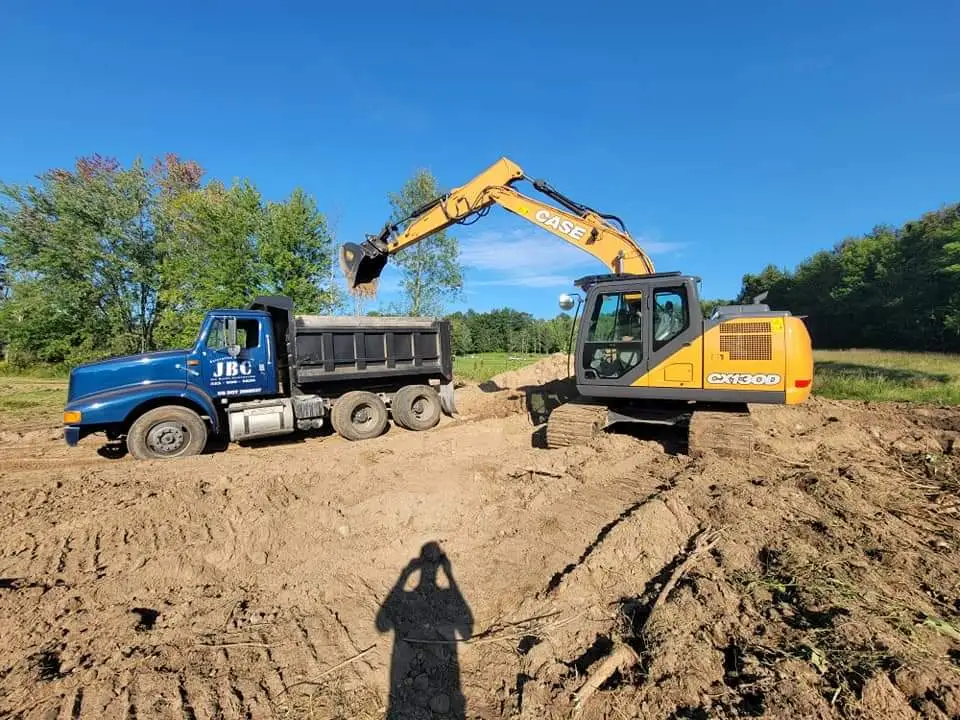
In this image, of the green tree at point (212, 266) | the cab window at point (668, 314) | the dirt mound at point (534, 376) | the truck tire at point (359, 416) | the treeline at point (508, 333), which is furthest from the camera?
the treeline at point (508, 333)

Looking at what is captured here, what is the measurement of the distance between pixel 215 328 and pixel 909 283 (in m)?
54.3

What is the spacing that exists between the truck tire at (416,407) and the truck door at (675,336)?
17.3ft

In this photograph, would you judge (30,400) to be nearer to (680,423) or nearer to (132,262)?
(132,262)

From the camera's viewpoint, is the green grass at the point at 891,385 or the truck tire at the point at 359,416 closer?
the truck tire at the point at 359,416

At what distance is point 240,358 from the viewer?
904 centimetres

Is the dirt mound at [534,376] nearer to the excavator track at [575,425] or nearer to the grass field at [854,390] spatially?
the grass field at [854,390]

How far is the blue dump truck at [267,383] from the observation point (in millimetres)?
7832

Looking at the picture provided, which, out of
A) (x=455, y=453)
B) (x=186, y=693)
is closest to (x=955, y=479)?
(x=455, y=453)

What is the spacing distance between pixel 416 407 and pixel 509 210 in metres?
4.78

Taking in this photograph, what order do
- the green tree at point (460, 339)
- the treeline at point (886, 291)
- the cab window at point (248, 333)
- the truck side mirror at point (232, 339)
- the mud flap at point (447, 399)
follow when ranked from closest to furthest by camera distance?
the truck side mirror at point (232, 339) → the cab window at point (248, 333) → the mud flap at point (447, 399) → the treeline at point (886, 291) → the green tree at point (460, 339)

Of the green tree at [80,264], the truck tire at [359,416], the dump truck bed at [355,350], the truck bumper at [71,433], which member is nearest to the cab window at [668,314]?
the dump truck bed at [355,350]

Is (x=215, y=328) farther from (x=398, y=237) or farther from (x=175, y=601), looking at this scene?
(x=175, y=601)

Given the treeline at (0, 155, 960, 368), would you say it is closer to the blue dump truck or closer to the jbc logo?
the blue dump truck

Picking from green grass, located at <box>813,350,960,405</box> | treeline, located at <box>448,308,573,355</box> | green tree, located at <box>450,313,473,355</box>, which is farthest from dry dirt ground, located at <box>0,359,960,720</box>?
treeline, located at <box>448,308,573,355</box>
